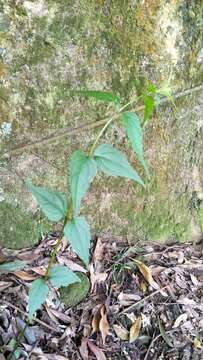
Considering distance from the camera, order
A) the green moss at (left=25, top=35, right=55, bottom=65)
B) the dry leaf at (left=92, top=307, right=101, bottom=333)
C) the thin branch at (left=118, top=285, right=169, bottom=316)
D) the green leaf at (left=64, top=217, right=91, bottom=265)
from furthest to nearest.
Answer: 1. the thin branch at (left=118, top=285, right=169, bottom=316)
2. the dry leaf at (left=92, top=307, right=101, bottom=333)
3. the green moss at (left=25, top=35, right=55, bottom=65)
4. the green leaf at (left=64, top=217, right=91, bottom=265)

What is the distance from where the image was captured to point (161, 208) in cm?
231

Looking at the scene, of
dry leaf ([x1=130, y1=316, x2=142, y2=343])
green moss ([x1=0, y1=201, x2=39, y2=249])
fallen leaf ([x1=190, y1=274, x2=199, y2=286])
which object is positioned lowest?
dry leaf ([x1=130, y1=316, x2=142, y2=343])

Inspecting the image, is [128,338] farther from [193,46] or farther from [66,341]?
[193,46]

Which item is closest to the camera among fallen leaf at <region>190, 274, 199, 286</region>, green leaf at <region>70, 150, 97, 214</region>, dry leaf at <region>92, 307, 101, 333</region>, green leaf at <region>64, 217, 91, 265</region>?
green leaf at <region>70, 150, 97, 214</region>

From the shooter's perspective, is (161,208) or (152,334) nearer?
(152,334)

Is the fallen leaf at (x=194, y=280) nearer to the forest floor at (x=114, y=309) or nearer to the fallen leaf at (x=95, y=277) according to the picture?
the forest floor at (x=114, y=309)

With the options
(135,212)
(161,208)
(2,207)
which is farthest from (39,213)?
(161,208)

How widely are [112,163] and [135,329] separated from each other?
103cm

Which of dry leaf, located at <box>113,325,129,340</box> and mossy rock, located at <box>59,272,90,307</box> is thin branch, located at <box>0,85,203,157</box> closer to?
mossy rock, located at <box>59,272,90,307</box>

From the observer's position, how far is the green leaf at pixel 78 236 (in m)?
1.19

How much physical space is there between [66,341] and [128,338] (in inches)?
10.6

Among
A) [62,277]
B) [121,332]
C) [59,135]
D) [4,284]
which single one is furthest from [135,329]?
[59,135]

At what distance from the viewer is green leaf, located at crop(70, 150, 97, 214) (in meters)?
1.07

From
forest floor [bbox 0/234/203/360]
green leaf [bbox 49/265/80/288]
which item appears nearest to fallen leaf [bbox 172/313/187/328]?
forest floor [bbox 0/234/203/360]
